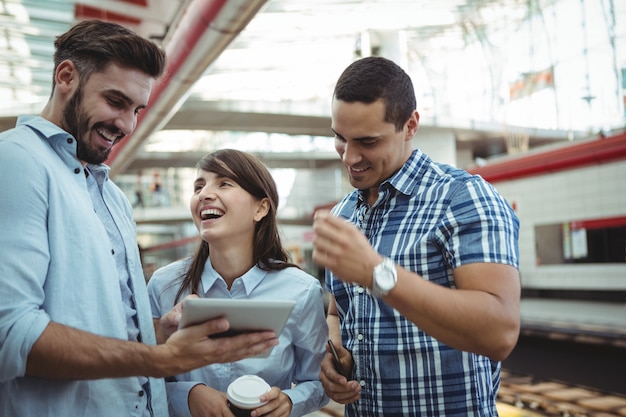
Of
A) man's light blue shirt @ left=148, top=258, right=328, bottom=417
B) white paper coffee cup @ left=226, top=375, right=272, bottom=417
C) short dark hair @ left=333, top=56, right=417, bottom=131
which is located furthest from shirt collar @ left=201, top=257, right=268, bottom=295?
short dark hair @ left=333, top=56, right=417, bottom=131

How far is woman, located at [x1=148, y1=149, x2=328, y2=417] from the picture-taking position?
2098mm

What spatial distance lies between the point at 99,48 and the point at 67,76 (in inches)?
5.2

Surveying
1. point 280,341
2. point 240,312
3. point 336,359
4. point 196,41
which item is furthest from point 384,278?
point 196,41

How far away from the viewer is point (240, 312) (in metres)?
1.46

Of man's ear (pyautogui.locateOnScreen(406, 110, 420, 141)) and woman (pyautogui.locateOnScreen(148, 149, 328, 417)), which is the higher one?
man's ear (pyautogui.locateOnScreen(406, 110, 420, 141))

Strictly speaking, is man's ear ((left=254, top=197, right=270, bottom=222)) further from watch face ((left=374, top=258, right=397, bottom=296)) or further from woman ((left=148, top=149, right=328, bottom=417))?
watch face ((left=374, top=258, right=397, bottom=296))

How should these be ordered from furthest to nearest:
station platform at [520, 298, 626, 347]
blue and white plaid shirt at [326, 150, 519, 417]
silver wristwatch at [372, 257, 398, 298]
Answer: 1. station platform at [520, 298, 626, 347]
2. blue and white plaid shirt at [326, 150, 519, 417]
3. silver wristwatch at [372, 257, 398, 298]

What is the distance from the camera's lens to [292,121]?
1927cm

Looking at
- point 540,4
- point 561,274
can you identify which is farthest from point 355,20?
point 561,274

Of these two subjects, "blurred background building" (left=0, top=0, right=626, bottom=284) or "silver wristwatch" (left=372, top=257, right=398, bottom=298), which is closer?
"silver wristwatch" (left=372, top=257, right=398, bottom=298)

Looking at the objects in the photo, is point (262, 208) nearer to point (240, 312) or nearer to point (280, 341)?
point (280, 341)

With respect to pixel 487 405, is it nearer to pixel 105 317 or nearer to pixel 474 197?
pixel 474 197

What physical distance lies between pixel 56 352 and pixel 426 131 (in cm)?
1999

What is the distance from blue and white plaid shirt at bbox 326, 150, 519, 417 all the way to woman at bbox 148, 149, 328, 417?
0.28m
